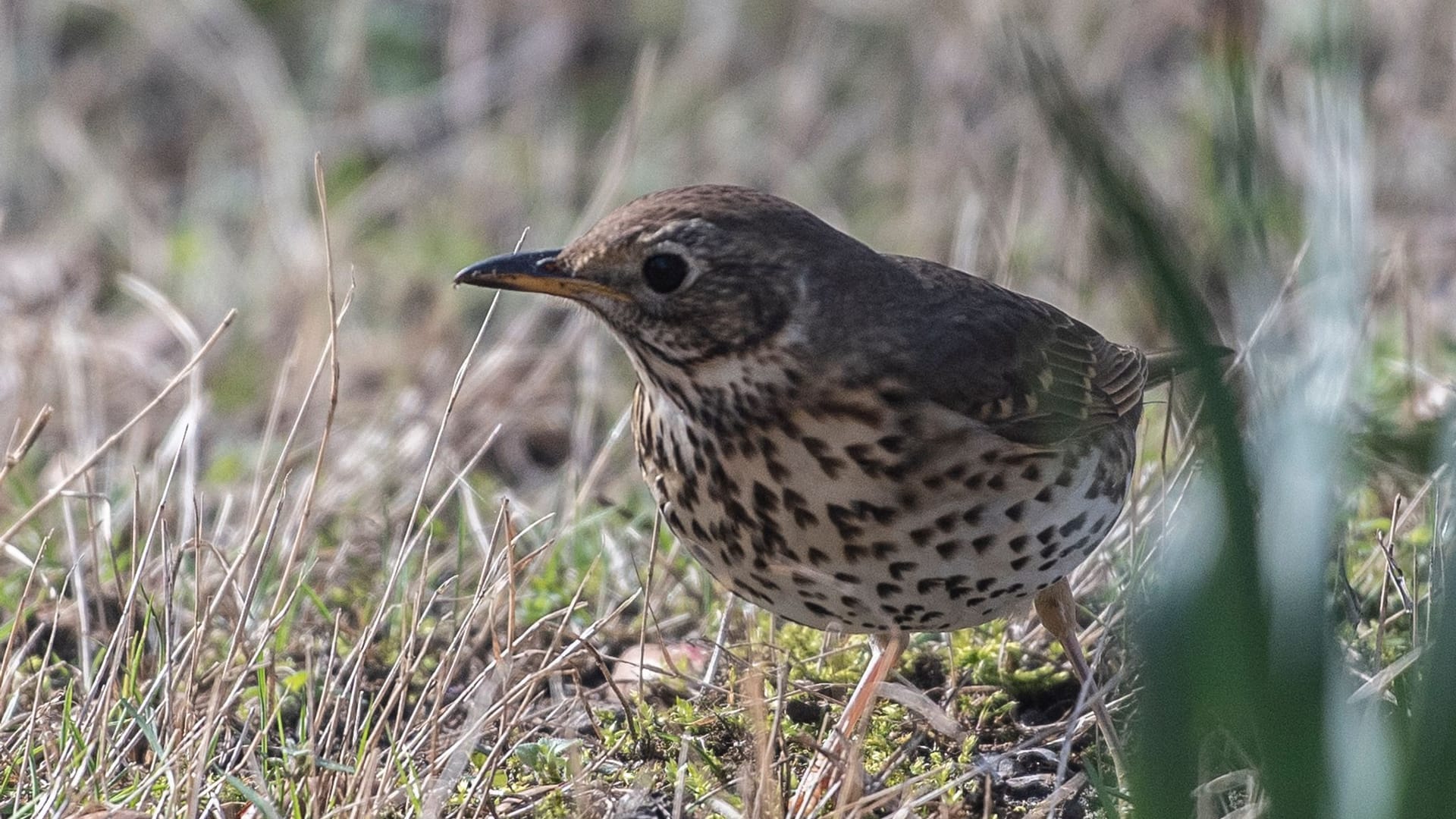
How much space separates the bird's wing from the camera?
3043 mm

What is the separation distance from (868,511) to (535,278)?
0.68 m

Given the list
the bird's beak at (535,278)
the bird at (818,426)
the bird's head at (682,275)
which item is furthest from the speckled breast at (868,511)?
the bird's beak at (535,278)

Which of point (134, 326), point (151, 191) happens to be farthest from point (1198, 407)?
point (151, 191)

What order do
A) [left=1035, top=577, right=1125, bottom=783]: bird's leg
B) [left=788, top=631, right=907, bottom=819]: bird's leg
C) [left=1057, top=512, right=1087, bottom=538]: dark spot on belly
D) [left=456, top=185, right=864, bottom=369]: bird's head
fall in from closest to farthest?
1. [left=788, top=631, right=907, bottom=819]: bird's leg
2. [left=456, top=185, right=864, bottom=369]: bird's head
3. [left=1057, top=512, right=1087, bottom=538]: dark spot on belly
4. [left=1035, top=577, right=1125, bottom=783]: bird's leg

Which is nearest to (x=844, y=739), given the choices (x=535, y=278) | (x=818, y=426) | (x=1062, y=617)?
(x=818, y=426)

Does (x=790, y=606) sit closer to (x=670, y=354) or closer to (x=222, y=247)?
(x=670, y=354)

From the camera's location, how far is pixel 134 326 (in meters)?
6.27

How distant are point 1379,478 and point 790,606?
182cm

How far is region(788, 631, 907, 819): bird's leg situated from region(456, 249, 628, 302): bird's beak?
80 centimetres

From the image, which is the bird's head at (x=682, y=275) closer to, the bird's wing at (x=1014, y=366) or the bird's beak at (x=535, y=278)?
the bird's beak at (x=535, y=278)

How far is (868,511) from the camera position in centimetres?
288

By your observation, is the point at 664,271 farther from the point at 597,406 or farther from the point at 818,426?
the point at 597,406

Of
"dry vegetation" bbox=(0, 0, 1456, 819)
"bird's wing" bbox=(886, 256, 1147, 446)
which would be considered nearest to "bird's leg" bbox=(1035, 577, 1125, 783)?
"dry vegetation" bbox=(0, 0, 1456, 819)

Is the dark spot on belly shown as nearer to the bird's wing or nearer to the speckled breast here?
the speckled breast
